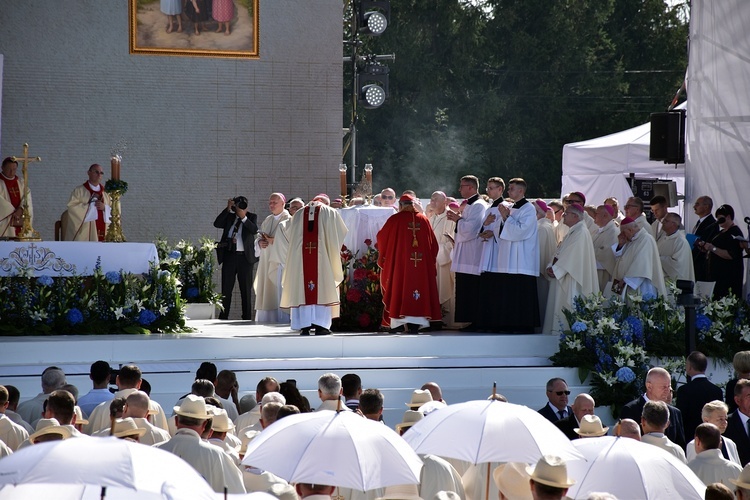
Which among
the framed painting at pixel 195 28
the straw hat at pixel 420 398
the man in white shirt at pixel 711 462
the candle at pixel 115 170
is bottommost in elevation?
the man in white shirt at pixel 711 462

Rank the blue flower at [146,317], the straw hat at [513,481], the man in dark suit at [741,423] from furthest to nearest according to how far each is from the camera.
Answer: the blue flower at [146,317], the man in dark suit at [741,423], the straw hat at [513,481]

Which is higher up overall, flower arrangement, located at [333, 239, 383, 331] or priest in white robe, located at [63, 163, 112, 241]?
priest in white robe, located at [63, 163, 112, 241]

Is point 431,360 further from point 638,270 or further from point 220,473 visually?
point 220,473

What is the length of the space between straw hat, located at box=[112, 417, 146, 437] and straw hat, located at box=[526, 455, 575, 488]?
99.0 inches

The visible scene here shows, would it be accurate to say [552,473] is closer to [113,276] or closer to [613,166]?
[113,276]

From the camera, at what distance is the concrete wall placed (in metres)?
18.6

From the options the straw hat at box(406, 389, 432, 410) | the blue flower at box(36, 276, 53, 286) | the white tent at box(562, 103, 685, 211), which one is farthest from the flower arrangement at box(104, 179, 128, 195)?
the white tent at box(562, 103, 685, 211)

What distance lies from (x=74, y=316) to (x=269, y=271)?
11.4 feet

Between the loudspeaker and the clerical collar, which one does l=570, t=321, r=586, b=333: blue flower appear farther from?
the loudspeaker

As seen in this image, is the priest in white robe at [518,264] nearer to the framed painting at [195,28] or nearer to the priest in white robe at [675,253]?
the priest in white robe at [675,253]

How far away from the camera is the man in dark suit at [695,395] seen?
995 cm

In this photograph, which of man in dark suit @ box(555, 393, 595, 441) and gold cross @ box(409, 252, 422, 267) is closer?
man in dark suit @ box(555, 393, 595, 441)

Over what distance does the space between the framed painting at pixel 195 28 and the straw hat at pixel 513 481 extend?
13.9 m

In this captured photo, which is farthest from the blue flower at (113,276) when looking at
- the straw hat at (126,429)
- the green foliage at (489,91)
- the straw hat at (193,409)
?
the green foliage at (489,91)
